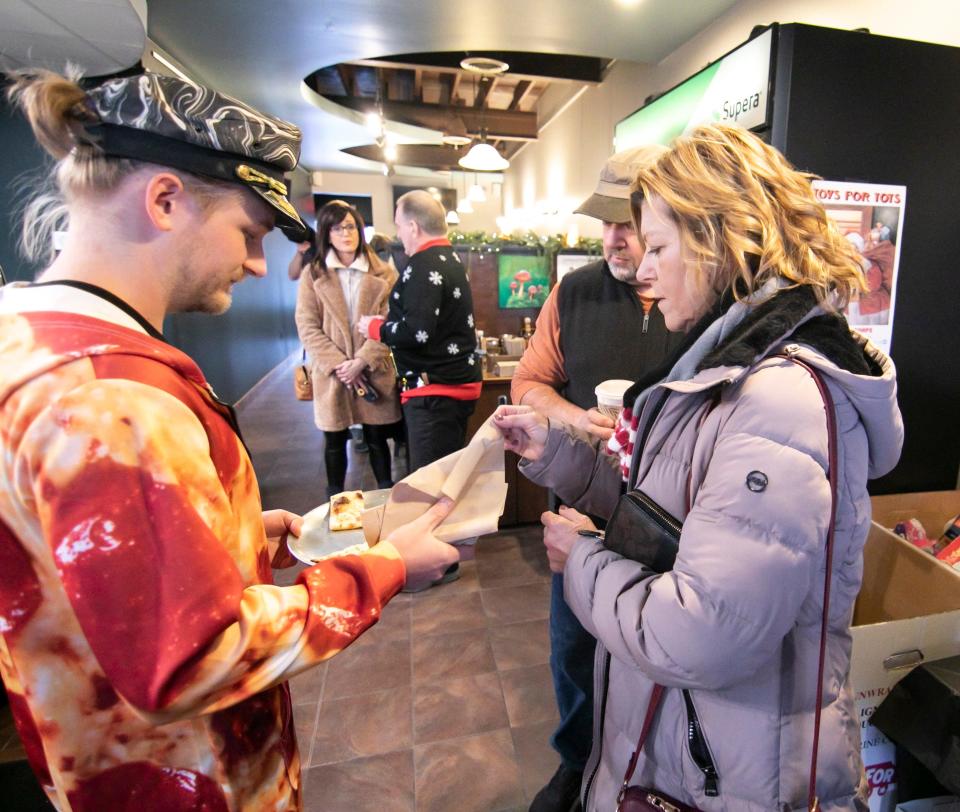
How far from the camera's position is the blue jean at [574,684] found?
1.54 meters

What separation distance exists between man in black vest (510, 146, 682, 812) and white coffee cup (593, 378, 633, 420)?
37 millimetres

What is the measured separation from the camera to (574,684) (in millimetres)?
1562

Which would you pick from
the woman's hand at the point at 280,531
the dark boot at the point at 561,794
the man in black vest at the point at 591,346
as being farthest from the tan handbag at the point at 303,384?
the dark boot at the point at 561,794

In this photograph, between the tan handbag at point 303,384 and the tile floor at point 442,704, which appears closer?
the tile floor at point 442,704

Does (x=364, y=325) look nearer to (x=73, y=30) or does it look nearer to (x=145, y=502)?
(x=73, y=30)

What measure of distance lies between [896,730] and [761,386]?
120 cm

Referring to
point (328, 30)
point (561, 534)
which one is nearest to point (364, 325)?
point (561, 534)

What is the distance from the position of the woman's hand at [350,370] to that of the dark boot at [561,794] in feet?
Result: 7.40

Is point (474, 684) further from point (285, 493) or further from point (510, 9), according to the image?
point (510, 9)

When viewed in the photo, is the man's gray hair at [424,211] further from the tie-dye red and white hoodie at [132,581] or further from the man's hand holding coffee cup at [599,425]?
the tie-dye red and white hoodie at [132,581]

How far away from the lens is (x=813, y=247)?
84 centimetres

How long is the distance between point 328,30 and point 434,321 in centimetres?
332

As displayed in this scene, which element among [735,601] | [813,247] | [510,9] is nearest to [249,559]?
[735,601]

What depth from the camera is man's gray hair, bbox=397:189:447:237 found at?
2.57 metres
